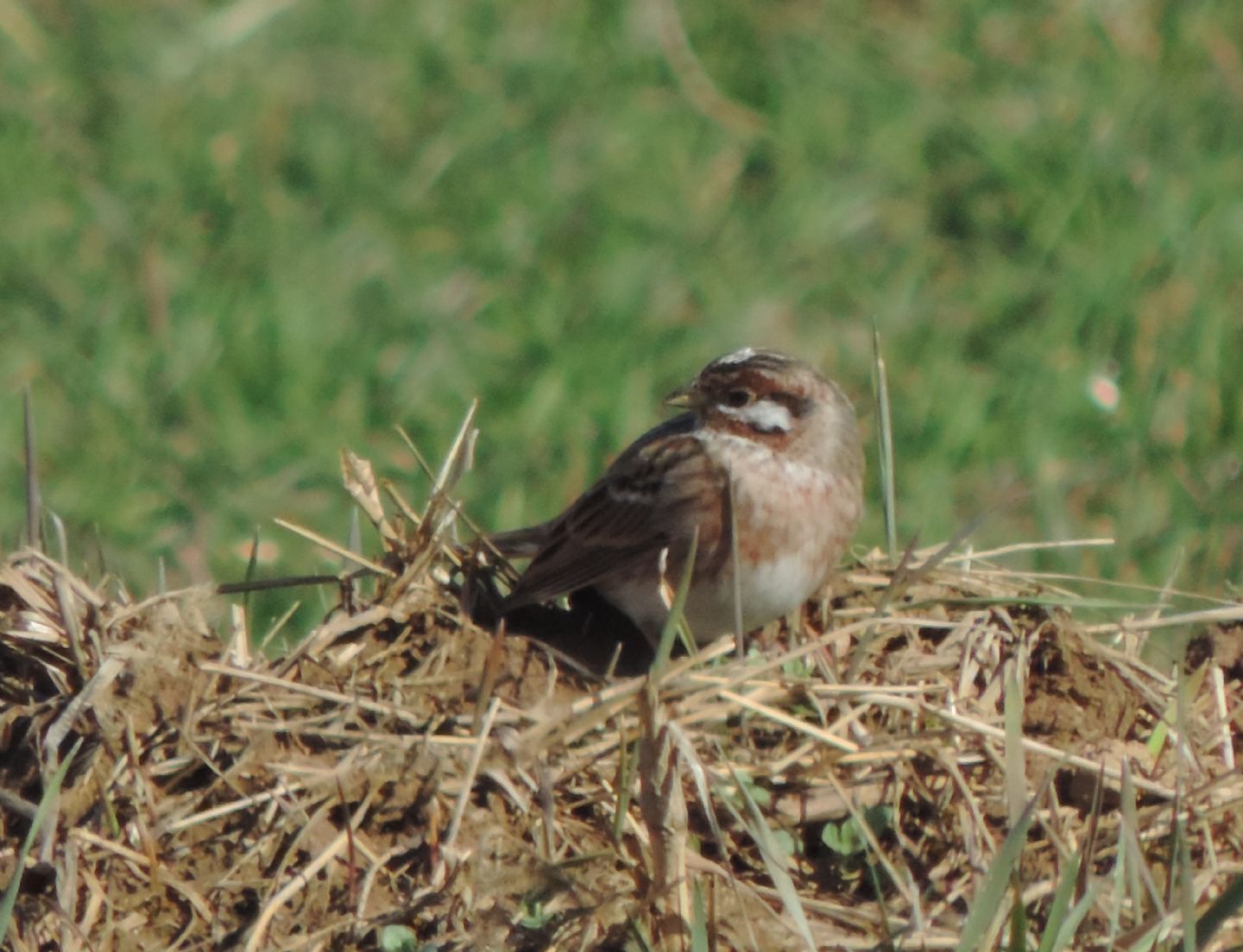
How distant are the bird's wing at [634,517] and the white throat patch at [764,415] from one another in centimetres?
13


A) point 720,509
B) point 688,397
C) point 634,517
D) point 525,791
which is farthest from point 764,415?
point 525,791

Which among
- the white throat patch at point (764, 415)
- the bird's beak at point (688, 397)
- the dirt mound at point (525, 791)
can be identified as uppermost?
the bird's beak at point (688, 397)

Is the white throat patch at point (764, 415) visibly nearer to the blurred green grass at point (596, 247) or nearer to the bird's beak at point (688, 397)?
the bird's beak at point (688, 397)

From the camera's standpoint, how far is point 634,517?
5.47m

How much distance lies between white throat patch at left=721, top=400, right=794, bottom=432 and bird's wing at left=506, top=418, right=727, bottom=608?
0.13m

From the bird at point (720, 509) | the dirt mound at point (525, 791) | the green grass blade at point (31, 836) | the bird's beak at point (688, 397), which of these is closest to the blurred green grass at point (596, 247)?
A: the bird at point (720, 509)

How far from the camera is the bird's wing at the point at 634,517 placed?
5.31 m

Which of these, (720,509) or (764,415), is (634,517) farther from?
(764,415)

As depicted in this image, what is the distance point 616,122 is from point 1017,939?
621 cm

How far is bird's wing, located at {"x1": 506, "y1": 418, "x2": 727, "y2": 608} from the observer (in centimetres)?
531

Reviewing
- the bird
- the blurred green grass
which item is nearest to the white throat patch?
the bird

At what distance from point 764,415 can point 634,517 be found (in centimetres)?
42

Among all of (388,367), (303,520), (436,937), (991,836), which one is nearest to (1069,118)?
(388,367)

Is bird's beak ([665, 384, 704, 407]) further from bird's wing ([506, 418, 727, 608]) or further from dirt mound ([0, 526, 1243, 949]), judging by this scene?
dirt mound ([0, 526, 1243, 949])
